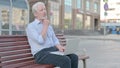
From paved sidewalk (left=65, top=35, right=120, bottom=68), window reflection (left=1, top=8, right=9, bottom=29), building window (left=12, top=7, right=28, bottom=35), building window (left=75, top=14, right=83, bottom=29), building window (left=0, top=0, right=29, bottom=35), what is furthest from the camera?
building window (left=75, top=14, right=83, bottom=29)

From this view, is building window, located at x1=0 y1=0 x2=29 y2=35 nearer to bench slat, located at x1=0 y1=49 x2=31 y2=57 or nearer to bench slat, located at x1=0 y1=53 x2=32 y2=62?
bench slat, located at x1=0 y1=49 x2=31 y2=57

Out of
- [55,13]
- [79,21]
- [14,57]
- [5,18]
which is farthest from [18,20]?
[79,21]

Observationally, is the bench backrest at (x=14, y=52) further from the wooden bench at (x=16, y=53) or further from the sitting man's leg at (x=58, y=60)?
the sitting man's leg at (x=58, y=60)

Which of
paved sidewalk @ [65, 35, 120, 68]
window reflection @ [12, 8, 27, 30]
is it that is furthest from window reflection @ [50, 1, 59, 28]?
paved sidewalk @ [65, 35, 120, 68]

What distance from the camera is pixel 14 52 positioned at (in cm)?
604

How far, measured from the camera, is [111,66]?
37.0 feet

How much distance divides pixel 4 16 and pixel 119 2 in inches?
4175

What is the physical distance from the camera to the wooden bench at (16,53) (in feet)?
18.7

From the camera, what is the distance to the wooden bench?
5703 mm

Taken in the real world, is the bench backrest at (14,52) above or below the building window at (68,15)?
below

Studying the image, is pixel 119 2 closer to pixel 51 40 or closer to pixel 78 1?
pixel 78 1

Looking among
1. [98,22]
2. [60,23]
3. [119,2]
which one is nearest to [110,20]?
[119,2]

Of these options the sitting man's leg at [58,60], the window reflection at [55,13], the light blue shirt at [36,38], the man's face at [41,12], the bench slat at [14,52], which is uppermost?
the window reflection at [55,13]

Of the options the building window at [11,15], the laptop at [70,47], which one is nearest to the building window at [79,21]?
the building window at [11,15]
